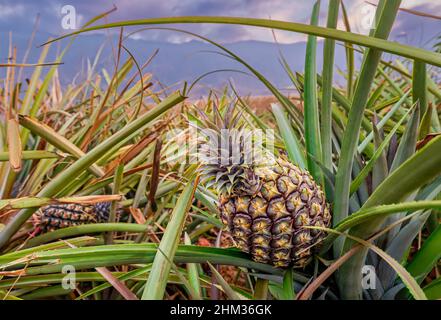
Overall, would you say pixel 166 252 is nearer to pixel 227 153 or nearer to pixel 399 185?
pixel 227 153

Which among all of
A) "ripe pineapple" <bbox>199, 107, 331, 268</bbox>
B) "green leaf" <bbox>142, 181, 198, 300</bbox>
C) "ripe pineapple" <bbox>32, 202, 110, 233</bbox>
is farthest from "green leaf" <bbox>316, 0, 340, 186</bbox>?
"ripe pineapple" <bbox>32, 202, 110, 233</bbox>

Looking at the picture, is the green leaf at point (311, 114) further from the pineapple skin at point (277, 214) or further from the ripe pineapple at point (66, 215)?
the ripe pineapple at point (66, 215)

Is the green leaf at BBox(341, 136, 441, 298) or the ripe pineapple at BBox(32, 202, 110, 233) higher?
the ripe pineapple at BBox(32, 202, 110, 233)

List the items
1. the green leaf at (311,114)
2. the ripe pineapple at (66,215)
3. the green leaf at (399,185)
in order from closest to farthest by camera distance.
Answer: the green leaf at (399,185), the green leaf at (311,114), the ripe pineapple at (66,215)

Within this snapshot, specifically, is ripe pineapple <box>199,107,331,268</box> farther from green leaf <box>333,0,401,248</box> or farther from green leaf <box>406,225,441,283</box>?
green leaf <box>406,225,441,283</box>

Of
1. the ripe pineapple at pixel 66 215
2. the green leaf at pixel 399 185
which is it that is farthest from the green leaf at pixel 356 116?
the ripe pineapple at pixel 66 215

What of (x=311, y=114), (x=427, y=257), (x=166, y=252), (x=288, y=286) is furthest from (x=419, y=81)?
(x=166, y=252)

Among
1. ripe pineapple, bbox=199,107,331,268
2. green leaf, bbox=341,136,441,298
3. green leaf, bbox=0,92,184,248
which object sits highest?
green leaf, bbox=0,92,184,248
